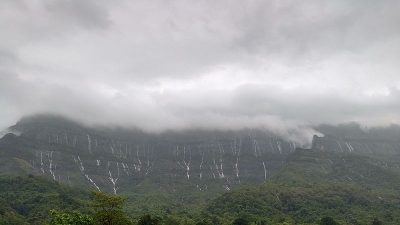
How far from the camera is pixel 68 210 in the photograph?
628 ft

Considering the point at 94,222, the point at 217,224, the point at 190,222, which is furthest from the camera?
the point at 217,224

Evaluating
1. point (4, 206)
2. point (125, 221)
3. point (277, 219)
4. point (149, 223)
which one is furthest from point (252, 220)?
point (4, 206)

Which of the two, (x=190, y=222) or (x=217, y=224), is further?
(x=217, y=224)

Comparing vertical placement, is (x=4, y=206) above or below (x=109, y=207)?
below

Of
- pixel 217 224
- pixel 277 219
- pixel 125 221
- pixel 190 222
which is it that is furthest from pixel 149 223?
pixel 277 219

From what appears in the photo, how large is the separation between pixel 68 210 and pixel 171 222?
234 feet

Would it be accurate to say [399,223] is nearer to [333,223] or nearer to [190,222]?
[333,223]

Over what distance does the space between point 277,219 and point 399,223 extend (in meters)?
77.1

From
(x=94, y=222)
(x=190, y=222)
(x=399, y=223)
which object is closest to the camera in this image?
(x=94, y=222)

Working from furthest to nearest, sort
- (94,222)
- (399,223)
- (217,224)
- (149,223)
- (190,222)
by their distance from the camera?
(399,223), (217,224), (190,222), (149,223), (94,222)

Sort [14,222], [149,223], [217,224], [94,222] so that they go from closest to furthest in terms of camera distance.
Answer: [94,222] → [149,223] → [14,222] → [217,224]

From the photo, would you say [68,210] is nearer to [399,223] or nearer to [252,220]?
[252,220]

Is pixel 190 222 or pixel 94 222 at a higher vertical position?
pixel 94 222

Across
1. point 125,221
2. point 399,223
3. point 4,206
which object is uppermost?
point 125,221
